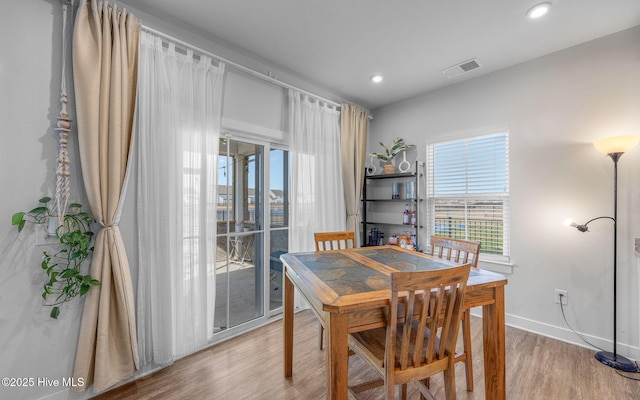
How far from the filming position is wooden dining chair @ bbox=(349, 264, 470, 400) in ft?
3.97

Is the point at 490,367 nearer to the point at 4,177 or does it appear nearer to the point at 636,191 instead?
the point at 636,191

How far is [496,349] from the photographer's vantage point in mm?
1537

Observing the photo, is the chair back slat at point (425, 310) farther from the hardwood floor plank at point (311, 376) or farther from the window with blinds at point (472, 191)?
the window with blinds at point (472, 191)

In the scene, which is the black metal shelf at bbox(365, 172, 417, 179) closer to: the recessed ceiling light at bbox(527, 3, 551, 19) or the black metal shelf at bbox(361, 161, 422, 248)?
the black metal shelf at bbox(361, 161, 422, 248)

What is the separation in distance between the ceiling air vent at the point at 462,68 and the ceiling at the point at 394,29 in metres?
0.07

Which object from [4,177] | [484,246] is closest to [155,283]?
[4,177]

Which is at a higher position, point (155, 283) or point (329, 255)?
point (329, 255)

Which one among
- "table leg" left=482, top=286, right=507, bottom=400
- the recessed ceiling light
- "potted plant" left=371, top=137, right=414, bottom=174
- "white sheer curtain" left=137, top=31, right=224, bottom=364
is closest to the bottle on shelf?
"potted plant" left=371, top=137, right=414, bottom=174

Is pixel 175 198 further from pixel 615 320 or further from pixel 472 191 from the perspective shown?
pixel 615 320

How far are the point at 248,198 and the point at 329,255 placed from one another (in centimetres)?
118

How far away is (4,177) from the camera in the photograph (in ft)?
5.25

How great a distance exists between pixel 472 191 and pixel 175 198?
3.26 m

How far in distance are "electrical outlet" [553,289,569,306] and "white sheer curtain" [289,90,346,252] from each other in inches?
93.3

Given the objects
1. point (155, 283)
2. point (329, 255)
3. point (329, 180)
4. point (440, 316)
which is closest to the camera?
point (440, 316)
